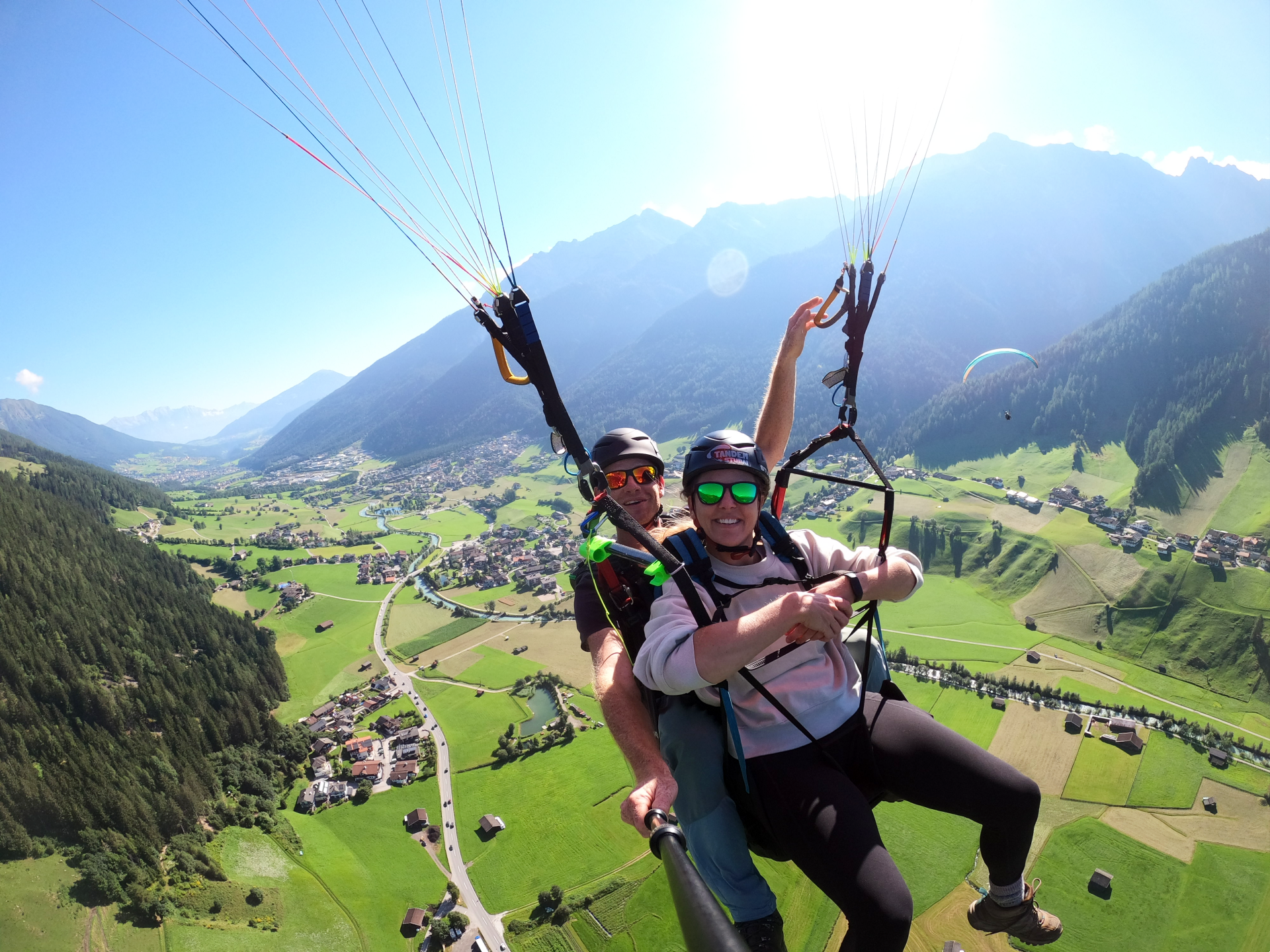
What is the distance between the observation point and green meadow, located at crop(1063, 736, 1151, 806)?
31062 mm

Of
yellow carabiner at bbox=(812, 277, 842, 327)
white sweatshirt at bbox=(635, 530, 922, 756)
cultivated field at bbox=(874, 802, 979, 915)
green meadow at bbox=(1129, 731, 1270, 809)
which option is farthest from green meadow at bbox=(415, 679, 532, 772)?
yellow carabiner at bbox=(812, 277, 842, 327)

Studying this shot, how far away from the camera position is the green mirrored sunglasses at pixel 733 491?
144 inches

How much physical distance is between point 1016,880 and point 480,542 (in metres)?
102

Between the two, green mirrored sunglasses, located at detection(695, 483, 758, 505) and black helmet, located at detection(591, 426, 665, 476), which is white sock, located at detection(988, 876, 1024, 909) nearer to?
green mirrored sunglasses, located at detection(695, 483, 758, 505)

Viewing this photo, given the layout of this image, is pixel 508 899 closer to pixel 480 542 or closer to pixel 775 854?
pixel 775 854

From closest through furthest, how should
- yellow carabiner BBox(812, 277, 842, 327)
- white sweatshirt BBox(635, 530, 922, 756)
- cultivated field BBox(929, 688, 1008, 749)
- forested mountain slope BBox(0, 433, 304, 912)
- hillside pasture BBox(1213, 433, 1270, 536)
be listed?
white sweatshirt BBox(635, 530, 922, 756)
yellow carabiner BBox(812, 277, 842, 327)
cultivated field BBox(929, 688, 1008, 749)
forested mountain slope BBox(0, 433, 304, 912)
hillside pasture BBox(1213, 433, 1270, 536)

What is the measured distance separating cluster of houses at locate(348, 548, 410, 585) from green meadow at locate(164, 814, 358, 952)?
50448 millimetres

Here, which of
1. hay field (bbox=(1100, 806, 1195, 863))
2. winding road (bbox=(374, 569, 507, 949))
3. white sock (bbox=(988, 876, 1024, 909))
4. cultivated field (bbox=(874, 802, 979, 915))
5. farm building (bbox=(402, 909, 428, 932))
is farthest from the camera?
hay field (bbox=(1100, 806, 1195, 863))

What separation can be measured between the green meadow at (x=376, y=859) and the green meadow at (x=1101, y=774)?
37.3 metres

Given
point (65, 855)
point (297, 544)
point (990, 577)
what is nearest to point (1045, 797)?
point (990, 577)

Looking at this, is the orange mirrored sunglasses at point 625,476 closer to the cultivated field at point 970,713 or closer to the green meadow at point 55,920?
the cultivated field at point 970,713

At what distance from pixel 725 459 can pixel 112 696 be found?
71662 mm

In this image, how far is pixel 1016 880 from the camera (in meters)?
3.56

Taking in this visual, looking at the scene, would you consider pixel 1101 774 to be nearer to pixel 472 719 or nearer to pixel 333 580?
pixel 472 719
